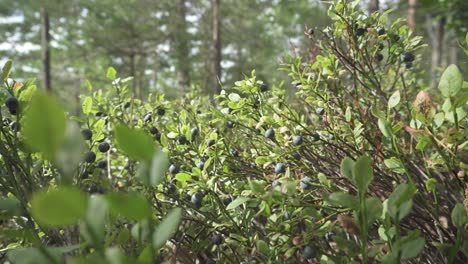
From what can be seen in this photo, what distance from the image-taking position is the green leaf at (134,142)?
11.9 inches

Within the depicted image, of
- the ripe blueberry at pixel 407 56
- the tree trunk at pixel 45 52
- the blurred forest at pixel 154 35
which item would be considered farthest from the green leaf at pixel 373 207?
the tree trunk at pixel 45 52

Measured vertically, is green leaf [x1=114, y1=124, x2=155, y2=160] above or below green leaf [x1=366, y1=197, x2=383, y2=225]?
→ above

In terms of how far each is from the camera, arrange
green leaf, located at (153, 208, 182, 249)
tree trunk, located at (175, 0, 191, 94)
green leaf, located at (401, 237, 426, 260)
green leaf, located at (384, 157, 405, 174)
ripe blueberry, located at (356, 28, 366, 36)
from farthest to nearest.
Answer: tree trunk, located at (175, 0, 191, 94), ripe blueberry, located at (356, 28, 366, 36), green leaf, located at (384, 157, 405, 174), green leaf, located at (401, 237, 426, 260), green leaf, located at (153, 208, 182, 249)

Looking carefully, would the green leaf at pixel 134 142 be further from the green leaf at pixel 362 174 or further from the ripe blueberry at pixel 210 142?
the ripe blueberry at pixel 210 142

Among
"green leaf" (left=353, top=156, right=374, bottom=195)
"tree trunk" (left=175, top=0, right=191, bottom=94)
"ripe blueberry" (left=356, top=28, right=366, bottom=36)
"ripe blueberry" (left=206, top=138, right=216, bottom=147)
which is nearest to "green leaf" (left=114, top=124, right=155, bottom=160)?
"green leaf" (left=353, top=156, right=374, bottom=195)

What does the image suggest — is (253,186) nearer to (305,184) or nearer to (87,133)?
(305,184)

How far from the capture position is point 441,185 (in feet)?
3.81

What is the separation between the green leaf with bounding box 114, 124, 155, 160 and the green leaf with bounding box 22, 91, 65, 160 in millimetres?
49

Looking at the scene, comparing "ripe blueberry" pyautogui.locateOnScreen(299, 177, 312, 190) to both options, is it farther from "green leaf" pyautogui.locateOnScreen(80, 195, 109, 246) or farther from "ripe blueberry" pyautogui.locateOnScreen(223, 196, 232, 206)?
"green leaf" pyautogui.locateOnScreen(80, 195, 109, 246)

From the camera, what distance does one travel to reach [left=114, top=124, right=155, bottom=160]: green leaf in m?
0.30

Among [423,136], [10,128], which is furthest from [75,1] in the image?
[423,136]

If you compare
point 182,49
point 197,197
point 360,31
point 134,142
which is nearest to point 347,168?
point 134,142

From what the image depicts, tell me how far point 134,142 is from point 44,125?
0.07 metres

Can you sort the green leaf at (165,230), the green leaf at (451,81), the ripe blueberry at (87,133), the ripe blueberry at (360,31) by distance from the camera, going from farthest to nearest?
1. the ripe blueberry at (360,31)
2. the ripe blueberry at (87,133)
3. the green leaf at (451,81)
4. the green leaf at (165,230)
